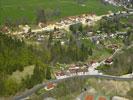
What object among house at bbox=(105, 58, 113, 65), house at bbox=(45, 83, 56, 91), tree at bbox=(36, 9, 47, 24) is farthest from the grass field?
house at bbox=(45, 83, 56, 91)

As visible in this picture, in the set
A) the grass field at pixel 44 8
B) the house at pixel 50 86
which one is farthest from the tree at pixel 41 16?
the house at pixel 50 86

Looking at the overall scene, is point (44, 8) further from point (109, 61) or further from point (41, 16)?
point (109, 61)

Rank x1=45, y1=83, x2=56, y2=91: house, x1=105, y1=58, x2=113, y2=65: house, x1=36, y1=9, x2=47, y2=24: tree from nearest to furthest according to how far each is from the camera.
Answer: x1=45, y1=83, x2=56, y2=91: house, x1=105, y1=58, x2=113, y2=65: house, x1=36, y1=9, x2=47, y2=24: tree

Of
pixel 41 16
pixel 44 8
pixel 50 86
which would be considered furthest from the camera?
pixel 44 8

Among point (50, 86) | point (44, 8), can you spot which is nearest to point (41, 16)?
point (44, 8)

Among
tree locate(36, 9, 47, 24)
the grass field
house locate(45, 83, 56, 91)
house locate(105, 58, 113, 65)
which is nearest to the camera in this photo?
house locate(45, 83, 56, 91)

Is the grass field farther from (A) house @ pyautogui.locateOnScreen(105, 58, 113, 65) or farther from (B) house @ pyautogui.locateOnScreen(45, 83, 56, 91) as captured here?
(B) house @ pyautogui.locateOnScreen(45, 83, 56, 91)

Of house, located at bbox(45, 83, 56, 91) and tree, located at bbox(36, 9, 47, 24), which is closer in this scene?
house, located at bbox(45, 83, 56, 91)

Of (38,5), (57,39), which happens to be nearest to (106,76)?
(57,39)

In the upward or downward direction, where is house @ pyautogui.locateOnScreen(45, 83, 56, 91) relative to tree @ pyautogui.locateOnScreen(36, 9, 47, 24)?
downward

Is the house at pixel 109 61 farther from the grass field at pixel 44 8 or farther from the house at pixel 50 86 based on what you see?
the grass field at pixel 44 8

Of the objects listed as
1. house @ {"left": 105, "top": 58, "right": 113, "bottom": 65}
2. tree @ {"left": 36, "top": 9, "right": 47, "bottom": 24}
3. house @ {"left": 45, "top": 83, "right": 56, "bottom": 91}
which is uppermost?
tree @ {"left": 36, "top": 9, "right": 47, "bottom": 24}
